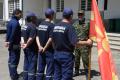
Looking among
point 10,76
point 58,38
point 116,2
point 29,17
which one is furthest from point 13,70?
point 116,2

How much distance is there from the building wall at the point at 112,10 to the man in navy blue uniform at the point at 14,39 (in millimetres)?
13202

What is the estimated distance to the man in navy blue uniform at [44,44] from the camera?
8695 mm

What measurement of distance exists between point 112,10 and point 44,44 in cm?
1437

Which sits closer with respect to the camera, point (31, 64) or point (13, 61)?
point (31, 64)

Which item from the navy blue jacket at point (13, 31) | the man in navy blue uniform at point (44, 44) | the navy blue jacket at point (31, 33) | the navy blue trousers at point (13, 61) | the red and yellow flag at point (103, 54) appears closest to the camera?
the red and yellow flag at point (103, 54)

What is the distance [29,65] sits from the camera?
9500 mm

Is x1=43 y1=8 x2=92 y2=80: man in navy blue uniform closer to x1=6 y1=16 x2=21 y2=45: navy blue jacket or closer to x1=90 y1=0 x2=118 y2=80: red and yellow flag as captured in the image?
x1=90 y1=0 x2=118 y2=80: red and yellow flag

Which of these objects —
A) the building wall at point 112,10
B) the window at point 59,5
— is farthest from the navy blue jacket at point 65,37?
the window at point 59,5

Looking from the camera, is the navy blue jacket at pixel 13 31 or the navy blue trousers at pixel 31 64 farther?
the navy blue jacket at pixel 13 31

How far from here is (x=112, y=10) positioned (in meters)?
22.6

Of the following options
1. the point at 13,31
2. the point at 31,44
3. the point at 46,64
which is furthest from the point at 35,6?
the point at 46,64

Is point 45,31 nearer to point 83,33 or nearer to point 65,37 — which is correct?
point 65,37

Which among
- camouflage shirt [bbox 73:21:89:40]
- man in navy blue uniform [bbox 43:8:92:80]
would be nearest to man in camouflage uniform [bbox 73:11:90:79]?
camouflage shirt [bbox 73:21:89:40]

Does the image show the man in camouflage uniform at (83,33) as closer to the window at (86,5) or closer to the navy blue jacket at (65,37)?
the navy blue jacket at (65,37)
